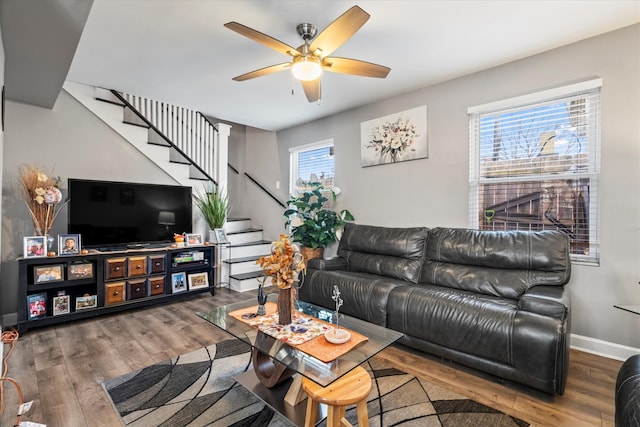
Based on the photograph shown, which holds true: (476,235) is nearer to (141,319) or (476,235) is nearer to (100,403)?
(100,403)

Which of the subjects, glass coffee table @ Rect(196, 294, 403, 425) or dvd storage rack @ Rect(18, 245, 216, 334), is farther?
dvd storage rack @ Rect(18, 245, 216, 334)

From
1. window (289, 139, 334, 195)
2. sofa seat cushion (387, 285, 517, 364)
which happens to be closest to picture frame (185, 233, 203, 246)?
window (289, 139, 334, 195)

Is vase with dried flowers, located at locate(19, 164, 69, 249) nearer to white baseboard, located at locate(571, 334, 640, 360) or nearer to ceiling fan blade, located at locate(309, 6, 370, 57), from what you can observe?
ceiling fan blade, located at locate(309, 6, 370, 57)

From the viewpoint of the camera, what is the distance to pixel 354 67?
228 cm

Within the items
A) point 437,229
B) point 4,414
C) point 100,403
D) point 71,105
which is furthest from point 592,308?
point 71,105

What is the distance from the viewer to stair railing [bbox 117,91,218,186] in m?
3.99

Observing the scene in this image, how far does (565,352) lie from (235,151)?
546 cm

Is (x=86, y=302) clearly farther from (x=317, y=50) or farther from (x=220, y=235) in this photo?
(x=317, y=50)

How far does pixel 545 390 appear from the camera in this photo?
184 centimetres

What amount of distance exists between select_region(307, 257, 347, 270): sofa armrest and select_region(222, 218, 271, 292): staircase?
3.68ft

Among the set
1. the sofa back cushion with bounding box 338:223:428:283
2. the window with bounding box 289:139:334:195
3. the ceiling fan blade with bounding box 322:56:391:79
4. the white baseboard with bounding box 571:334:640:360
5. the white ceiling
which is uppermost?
the white ceiling

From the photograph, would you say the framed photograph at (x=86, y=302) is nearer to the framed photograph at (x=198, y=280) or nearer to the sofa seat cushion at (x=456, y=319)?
the framed photograph at (x=198, y=280)

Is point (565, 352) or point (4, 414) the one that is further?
point (565, 352)

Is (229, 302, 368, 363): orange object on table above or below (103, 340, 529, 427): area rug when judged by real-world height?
above
